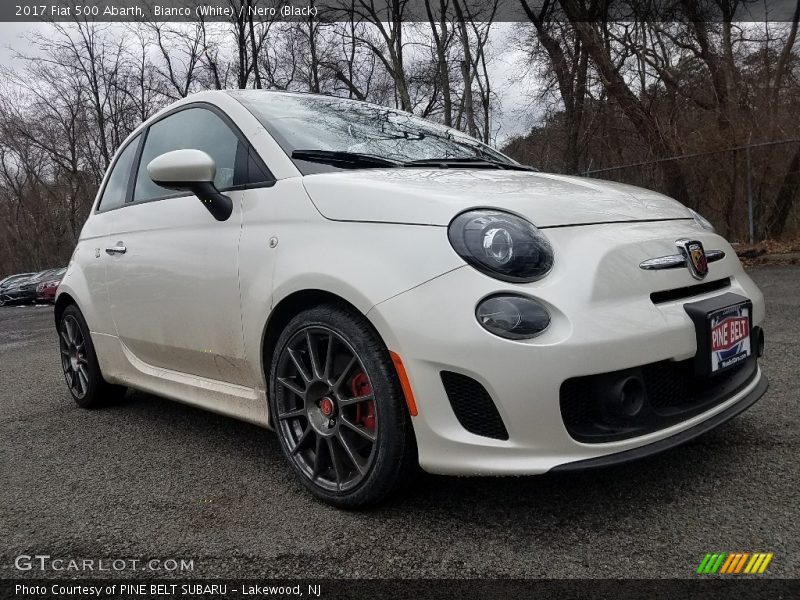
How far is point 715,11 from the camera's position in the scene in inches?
450

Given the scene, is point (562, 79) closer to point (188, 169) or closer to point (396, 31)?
point (396, 31)

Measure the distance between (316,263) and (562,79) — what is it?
1234 centimetres

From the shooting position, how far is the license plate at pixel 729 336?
6.16 feet

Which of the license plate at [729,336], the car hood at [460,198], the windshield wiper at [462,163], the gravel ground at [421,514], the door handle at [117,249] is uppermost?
the windshield wiper at [462,163]

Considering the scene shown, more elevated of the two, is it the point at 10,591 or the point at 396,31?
the point at 396,31

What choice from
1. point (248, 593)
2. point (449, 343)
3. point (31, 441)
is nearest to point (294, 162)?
point (449, 343)

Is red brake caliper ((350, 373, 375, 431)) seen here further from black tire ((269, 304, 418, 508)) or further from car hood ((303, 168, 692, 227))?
car hood ((303, 168, 692, 227))

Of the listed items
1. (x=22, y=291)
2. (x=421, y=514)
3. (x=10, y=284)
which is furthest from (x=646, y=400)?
(x=10, y=284)

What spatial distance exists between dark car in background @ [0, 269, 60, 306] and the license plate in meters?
25.6

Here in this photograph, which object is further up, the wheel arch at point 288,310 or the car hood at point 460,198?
the car hood at point 460,198

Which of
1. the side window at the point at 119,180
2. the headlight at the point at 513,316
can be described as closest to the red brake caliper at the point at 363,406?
the headlight at the point at 513,316

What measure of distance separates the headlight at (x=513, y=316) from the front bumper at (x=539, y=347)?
0.07 feet

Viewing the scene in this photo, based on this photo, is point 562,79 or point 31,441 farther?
point 562,79

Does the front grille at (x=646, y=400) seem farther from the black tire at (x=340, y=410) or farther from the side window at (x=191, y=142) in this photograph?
the side window at (x=191, y=142)
